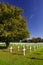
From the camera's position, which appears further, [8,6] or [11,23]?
[8,6]

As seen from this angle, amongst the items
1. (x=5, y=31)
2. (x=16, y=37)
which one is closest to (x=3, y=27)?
(x=5, y=31)

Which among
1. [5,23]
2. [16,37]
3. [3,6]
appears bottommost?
[16,37]

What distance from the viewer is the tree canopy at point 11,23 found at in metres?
38.3

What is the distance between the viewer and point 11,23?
128ft

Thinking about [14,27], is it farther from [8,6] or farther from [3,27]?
[8,6]

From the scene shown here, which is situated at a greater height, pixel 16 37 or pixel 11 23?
pixel 11 23

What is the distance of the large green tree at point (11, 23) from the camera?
126ft

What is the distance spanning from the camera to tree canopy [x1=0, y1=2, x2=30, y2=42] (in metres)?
38.3

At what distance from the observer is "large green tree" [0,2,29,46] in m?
38.3

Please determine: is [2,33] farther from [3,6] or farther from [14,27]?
[3,6]

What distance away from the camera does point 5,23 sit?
127 feet

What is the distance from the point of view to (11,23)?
39.0 metres

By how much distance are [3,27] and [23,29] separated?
5.28 meters

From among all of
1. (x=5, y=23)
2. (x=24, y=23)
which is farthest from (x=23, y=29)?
(x=5, y=23)
